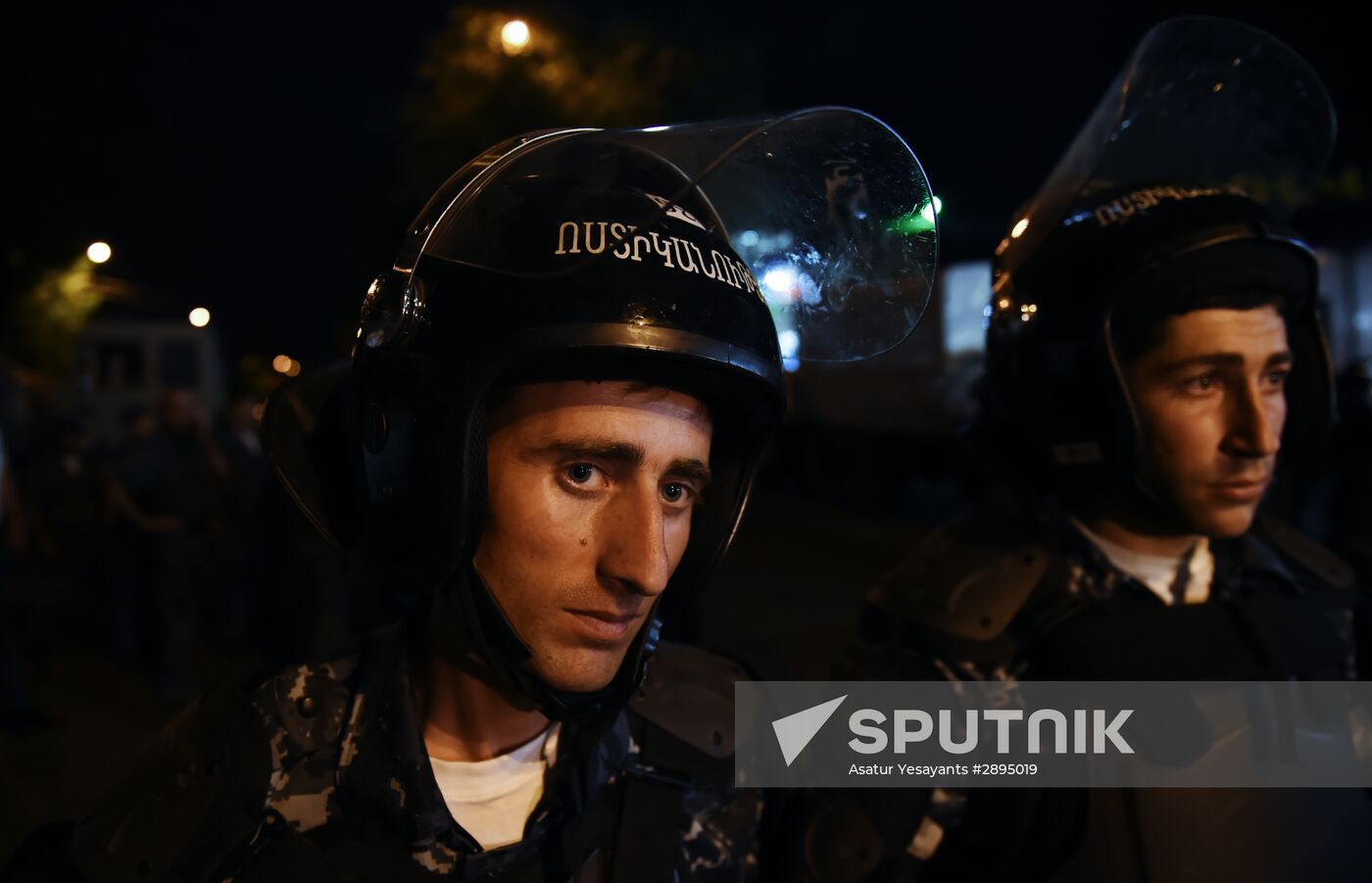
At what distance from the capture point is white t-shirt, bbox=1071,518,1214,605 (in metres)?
2.08

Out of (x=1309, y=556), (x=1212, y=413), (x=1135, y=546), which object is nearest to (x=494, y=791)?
(x=1135, y=546)

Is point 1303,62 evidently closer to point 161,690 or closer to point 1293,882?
point 1293,882

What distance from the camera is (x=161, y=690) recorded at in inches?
233

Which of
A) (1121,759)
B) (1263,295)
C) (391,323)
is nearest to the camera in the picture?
(391,323)

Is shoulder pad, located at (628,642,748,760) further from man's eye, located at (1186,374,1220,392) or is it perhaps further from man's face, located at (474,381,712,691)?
man's eye, located at (1186,374,1220,392)

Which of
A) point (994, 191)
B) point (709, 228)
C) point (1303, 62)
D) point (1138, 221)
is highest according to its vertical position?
point (994, 191)

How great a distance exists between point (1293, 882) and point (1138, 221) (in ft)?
4.36


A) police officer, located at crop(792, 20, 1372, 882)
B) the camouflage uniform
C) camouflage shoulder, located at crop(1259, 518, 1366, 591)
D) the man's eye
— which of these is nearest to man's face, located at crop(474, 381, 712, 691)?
the camouflage uniform

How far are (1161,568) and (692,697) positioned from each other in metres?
1.13

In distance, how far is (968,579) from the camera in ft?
6.55

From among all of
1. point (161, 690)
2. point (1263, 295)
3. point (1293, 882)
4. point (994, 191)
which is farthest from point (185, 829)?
point (994, 191)

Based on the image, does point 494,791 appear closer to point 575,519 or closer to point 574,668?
point 574,668

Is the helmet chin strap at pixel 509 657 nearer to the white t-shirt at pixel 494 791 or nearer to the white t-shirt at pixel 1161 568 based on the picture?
the white t-shirt at pixel 494 791

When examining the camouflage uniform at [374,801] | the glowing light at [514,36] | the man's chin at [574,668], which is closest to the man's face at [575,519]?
the man's chin at [574,668]
